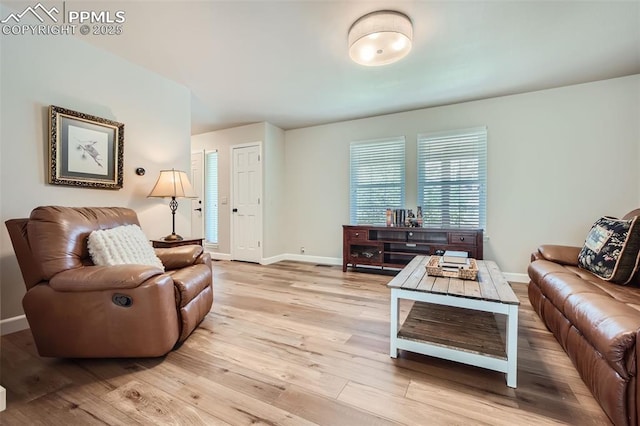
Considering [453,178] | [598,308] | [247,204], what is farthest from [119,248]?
[453,178]

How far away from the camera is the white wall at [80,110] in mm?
2025

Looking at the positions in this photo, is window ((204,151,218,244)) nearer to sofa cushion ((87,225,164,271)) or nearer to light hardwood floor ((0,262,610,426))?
sofa cushion ((87,225,164,271))

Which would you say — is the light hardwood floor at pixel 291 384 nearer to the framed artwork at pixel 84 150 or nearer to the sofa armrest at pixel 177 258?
the sofa armrest at pixel 177 258

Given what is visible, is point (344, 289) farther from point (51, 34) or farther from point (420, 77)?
point (51, 34)

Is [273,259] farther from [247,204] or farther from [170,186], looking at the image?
[170,186]

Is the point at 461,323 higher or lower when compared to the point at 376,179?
lower

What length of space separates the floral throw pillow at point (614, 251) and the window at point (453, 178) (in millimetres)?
1594

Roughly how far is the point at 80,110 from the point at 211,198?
2871 millimetres

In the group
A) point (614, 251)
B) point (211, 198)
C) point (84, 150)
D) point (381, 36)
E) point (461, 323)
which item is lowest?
point (461, 323)

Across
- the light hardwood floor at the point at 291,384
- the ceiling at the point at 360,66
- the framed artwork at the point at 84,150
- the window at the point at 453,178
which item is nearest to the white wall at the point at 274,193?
the ceiling at the point at 360,66

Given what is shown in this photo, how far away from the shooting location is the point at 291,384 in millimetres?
1465

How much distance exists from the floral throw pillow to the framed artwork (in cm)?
414

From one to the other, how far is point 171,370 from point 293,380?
728 mm

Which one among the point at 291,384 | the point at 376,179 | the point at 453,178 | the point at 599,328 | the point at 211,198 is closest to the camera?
the point at 599,328
